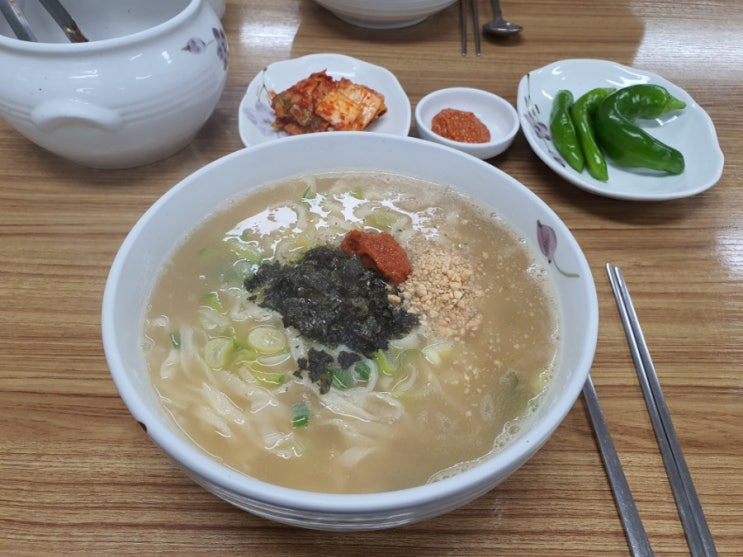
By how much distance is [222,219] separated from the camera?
4.55ft

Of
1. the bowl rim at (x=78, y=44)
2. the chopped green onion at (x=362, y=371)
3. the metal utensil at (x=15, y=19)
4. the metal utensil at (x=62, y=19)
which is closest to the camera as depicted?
the chopped green onion at (x=362, y=371)

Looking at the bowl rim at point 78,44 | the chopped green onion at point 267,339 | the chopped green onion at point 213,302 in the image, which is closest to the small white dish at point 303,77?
the bowl rim at point 78,44

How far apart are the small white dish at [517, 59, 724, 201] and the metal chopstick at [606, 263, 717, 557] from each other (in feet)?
1.24

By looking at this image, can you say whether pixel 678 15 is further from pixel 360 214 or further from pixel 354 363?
pixel 354 363

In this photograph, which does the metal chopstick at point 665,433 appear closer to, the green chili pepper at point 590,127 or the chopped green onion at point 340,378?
the green chili pepper at point 590,127

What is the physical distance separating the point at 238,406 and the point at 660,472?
881 mm

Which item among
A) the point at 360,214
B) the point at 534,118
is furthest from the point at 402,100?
the point at 360,214

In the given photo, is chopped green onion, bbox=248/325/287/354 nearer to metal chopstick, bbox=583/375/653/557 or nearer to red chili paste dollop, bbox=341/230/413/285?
red chili paste dollop, bbox=341/230/413/285

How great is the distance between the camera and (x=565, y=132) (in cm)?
190

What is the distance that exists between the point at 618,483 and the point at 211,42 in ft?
5.14

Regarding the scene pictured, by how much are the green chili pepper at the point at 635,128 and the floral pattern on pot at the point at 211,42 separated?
4.12ft

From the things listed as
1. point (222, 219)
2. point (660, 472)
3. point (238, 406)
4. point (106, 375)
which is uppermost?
point (222, 219)

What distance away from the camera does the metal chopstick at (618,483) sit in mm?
1071

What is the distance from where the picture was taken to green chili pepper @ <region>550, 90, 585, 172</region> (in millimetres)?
1838
